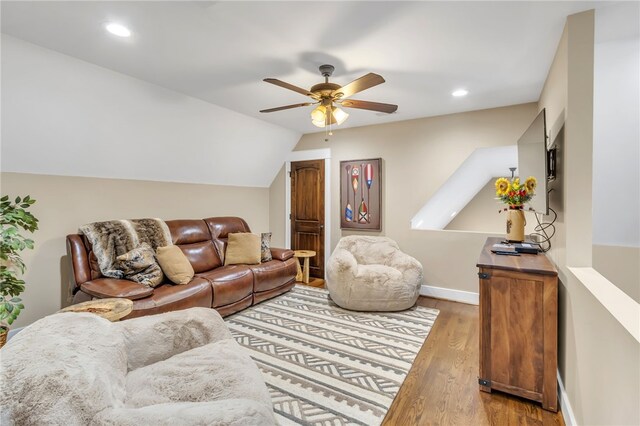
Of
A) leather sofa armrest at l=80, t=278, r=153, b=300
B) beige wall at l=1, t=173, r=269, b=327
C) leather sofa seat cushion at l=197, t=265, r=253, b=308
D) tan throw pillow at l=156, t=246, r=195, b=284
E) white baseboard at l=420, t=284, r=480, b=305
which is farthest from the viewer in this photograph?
white baseboard at l=420, t=284, r=480, b=305

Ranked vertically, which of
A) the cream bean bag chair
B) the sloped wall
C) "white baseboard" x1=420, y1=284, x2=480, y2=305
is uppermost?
the sloped wall

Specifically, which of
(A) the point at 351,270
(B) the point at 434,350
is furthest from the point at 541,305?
(A) the point at 351,270

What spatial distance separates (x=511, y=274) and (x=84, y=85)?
382 cm

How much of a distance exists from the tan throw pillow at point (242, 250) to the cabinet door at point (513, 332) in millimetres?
2796

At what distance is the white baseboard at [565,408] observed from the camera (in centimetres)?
174

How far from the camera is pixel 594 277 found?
1.65 metres

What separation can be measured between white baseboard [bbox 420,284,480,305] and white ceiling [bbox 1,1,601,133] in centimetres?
247

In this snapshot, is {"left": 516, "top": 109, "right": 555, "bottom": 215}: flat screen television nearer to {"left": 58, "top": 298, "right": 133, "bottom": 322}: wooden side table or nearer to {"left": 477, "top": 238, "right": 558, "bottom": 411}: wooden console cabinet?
{"left": 477, "top": 238, "right": 558, "bottom": 411}: wooden console cabinet

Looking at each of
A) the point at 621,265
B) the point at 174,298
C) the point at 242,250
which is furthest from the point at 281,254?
the point at 621,265

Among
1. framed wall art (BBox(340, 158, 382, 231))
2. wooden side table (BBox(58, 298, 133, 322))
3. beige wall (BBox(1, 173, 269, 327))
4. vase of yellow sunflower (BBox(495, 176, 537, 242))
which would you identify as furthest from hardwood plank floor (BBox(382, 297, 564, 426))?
beige wall (BBox(1, 173, 269, 327))

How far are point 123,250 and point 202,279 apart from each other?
0.83 metres

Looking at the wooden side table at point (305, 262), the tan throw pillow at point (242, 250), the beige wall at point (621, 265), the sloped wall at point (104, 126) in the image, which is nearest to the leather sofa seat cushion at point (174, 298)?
the tan throw pillow at point (242, 250)

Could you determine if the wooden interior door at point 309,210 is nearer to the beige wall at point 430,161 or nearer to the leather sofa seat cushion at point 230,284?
the beige wall at point 430,161

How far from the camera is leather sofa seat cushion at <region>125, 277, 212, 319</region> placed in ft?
8.49
